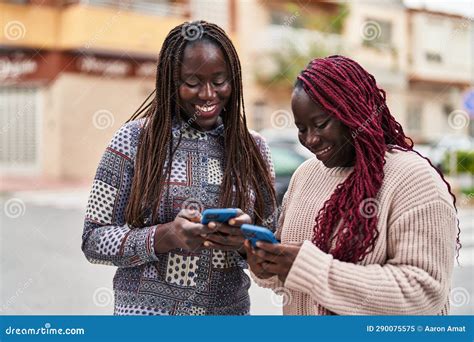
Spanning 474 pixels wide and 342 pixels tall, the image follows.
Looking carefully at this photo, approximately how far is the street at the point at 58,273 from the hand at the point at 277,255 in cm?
171

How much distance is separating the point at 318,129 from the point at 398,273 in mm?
408

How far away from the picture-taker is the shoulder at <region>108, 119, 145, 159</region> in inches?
77.7

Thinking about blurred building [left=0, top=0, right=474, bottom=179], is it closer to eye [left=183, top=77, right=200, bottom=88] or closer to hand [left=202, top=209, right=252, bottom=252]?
eye [left=183, top=77, right=200, bottom=88]

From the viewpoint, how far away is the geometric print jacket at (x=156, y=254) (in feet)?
6.41

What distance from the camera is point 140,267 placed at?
1.99 metres

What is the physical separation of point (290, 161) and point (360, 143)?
550cm

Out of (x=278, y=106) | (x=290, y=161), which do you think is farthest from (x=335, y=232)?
(x=278, y=106)

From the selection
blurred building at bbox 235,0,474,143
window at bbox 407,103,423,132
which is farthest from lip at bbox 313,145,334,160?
window at bbox 407,103,423,132

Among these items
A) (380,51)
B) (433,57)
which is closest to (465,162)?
(380,51)

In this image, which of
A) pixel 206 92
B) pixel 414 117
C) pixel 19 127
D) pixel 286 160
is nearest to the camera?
pixel 206 92

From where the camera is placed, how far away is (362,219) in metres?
1.66

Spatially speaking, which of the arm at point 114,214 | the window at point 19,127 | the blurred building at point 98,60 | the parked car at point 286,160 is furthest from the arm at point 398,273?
the window at point 19,127

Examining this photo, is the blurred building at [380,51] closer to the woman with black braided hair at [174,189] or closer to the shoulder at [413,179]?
the woman with black braided hair at [174,189]

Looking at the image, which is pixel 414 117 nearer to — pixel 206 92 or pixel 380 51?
pixel 380 51
